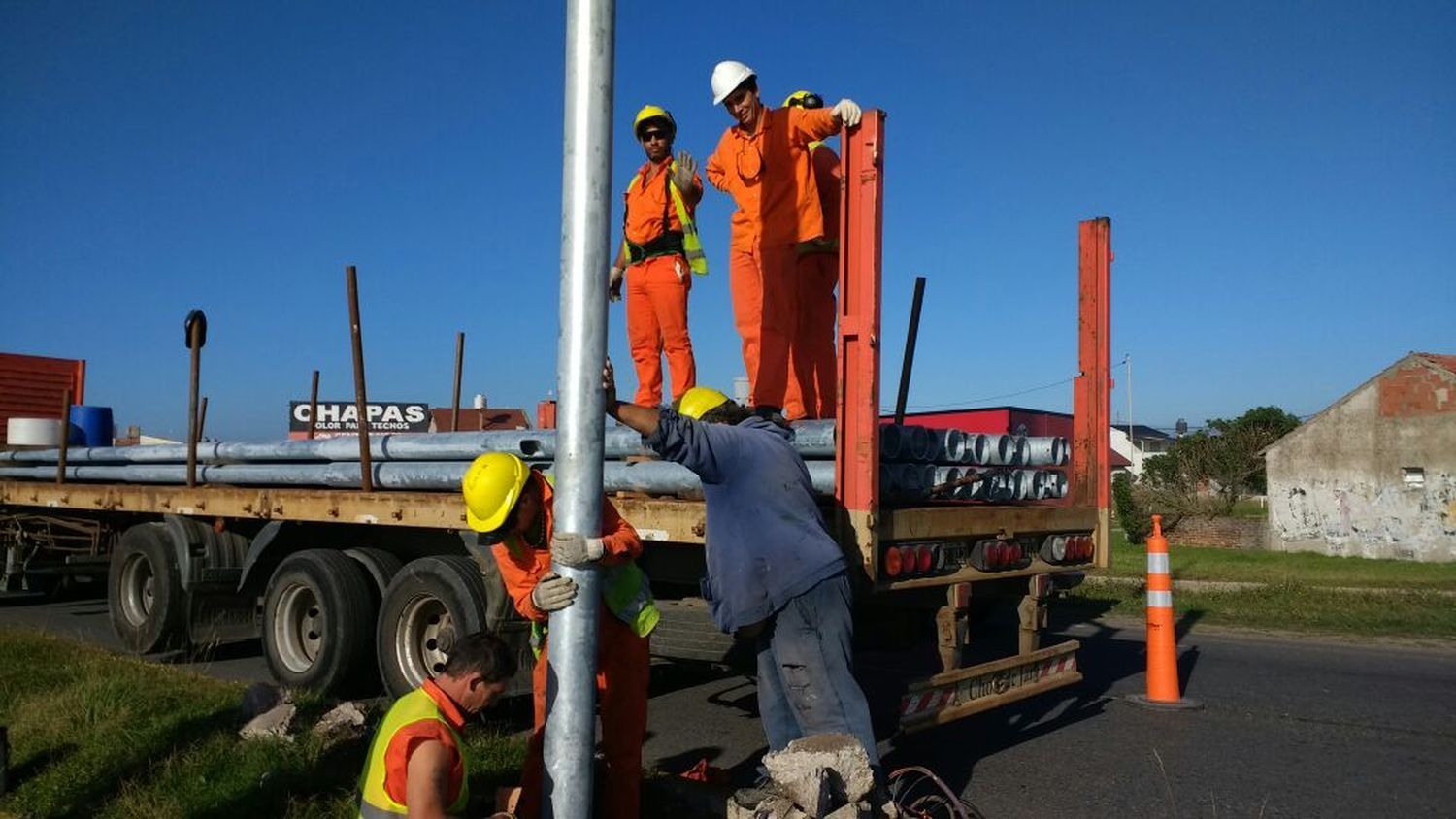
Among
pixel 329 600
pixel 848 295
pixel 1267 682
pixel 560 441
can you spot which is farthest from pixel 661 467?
pixel 1267 682

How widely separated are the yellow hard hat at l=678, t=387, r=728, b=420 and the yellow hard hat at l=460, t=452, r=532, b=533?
697 millimetres

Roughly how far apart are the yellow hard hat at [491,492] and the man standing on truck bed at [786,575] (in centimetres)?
62

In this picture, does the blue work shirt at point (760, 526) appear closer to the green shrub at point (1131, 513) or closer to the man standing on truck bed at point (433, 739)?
the man standing on truck bed at point (433, 739)

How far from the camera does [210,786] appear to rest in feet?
15.2

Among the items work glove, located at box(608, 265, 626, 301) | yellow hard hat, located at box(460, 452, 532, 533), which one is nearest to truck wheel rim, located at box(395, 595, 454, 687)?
work glove, located at box(608, 265, 626, 301)

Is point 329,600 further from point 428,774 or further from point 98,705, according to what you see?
point 428,774

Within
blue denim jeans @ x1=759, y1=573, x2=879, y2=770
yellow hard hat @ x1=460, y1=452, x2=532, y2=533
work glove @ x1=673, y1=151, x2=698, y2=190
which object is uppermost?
work glove @ x1=673, y1=151, x2=698, y2=190

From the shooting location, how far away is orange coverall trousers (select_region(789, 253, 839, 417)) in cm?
605

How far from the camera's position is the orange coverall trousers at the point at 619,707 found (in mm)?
3910

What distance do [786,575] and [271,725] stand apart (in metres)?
3.08

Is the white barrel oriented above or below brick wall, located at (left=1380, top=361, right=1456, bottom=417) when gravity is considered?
below

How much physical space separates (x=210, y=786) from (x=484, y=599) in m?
1.66

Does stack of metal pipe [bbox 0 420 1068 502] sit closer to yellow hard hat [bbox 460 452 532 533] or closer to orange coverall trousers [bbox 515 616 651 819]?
yellow hard hat [bbox 460 452 532 533]

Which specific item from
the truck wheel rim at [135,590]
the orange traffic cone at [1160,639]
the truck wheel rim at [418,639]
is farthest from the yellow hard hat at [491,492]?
the truck wheel rim at [135,590]
